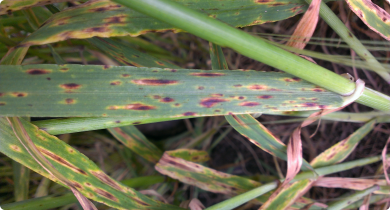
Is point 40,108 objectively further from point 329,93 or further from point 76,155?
point 329,93

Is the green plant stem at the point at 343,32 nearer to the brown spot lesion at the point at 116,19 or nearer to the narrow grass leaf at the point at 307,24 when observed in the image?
the narrow grass leaf at the point at 307,24

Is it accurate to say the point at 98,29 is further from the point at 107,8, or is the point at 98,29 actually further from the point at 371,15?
the point at 371,15

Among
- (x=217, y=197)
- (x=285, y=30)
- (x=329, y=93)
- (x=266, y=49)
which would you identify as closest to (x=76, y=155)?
(x=266, y=49)

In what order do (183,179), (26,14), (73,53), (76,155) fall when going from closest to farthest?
(76,155)
(26,14)
(183,179)
(73,53)

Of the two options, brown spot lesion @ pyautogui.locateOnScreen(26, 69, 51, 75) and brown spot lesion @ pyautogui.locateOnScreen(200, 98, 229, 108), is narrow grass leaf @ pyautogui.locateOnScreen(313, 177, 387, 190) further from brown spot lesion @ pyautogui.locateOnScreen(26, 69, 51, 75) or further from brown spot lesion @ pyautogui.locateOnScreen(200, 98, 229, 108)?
brown spot lesion @ pyautogui.locateOnScreen(26, 69, 51, 75)

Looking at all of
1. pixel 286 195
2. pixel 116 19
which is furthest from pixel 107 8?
pixel 286 195

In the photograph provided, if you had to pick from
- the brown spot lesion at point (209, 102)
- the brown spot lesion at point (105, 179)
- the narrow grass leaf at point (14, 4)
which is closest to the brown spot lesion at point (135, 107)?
the brown spot lesion at point (209, 102)
